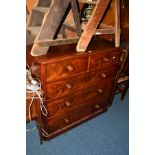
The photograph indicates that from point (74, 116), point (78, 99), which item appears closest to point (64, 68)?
point (78, 99)

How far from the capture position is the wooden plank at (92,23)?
152cm

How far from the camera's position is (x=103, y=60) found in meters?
1.79

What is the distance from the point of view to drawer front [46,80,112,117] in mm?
1614

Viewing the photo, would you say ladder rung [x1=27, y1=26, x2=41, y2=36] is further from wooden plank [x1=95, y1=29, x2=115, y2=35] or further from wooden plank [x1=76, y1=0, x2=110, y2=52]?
wooden plank [x1=95, y1=29, x2=115, y2=35]

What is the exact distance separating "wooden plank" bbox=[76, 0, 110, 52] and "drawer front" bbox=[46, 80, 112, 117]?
0.45m

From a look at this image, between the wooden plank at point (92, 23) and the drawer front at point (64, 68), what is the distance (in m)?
0.11

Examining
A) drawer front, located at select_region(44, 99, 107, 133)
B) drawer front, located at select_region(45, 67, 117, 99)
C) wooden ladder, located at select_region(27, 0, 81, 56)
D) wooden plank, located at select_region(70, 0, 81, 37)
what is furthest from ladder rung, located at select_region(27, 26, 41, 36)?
drawer front, located at select_region(44, 99, 107, 133)

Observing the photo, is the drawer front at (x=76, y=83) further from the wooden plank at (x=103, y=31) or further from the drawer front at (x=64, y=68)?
the wooden plank at (x=103, y=31)

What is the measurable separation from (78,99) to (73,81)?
0.24 metres

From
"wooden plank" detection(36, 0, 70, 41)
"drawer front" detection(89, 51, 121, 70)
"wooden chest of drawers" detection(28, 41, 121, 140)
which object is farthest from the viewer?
"drawer front" detection(89, 51, 121, 70)

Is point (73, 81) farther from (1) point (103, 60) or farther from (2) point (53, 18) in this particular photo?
(2) point (53, 18)
